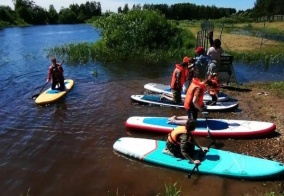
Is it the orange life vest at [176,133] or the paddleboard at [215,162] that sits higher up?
the orange life vest at [176,133]

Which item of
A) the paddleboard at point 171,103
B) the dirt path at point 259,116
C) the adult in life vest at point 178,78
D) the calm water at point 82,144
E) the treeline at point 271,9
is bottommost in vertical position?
the calm water at point 82,144

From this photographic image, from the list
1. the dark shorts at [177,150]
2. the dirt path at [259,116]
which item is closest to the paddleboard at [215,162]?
the dark shorts at [177,150]

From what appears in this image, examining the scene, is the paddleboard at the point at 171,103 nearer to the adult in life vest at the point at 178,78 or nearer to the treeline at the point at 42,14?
the adult in life vest at the point at 178,78

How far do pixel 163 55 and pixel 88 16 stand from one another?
9825 centimetres

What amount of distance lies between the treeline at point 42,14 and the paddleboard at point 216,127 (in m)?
74.7

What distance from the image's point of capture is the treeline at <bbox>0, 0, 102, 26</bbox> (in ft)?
276

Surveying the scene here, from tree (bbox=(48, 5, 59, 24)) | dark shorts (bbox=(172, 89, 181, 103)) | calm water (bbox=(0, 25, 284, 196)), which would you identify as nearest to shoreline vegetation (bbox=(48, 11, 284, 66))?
calm water (bbox=(0, 25, 284, 196))

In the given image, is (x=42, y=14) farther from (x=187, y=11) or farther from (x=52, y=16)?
(x=187, y=11)

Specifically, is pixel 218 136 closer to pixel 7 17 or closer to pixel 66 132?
pixel 66 132

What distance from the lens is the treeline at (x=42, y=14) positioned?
84200 mm

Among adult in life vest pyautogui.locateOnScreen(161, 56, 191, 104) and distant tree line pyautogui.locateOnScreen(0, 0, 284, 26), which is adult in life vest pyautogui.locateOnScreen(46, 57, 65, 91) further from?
distant tree line pyautogui.locateOnScreen(0, 0, 284, 26)

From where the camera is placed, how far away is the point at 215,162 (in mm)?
8461

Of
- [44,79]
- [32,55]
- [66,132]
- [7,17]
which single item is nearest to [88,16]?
[7,17]

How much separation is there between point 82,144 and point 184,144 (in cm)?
365
